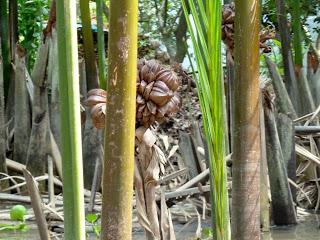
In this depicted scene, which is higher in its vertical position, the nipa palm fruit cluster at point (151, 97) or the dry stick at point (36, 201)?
the nipa palm fruit cluster at point (151, 97)

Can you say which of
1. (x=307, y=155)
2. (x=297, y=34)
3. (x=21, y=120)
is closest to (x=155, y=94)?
(x=307, y=155)

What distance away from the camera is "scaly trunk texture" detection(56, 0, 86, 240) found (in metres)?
1.16

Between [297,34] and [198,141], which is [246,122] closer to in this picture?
[198,141]

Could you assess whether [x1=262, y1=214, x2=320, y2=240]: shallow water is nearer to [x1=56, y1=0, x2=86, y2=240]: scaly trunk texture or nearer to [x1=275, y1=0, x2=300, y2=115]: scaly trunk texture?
[x1=275, y1=0, x2=300, y2=115]: scaly trunk texture

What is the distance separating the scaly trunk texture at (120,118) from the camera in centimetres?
117

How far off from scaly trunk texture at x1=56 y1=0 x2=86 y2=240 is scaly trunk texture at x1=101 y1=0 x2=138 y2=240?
47mm

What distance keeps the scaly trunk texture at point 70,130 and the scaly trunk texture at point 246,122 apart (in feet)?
1.27

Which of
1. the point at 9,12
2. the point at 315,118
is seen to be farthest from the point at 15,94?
the point at 315,118

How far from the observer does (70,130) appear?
1161mm

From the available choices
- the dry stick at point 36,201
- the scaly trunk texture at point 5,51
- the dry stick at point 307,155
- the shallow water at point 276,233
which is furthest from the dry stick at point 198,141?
the dry stick at point 36,201

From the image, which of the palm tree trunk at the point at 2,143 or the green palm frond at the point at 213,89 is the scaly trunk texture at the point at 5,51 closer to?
the palm tree trunk at the point at 2,143

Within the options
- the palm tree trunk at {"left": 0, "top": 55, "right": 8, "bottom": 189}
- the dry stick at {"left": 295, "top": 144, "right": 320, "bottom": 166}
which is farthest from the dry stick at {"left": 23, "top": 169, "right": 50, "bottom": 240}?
the palm tree trunk at {"left": 0, "top": 55, "right": 8, "bottom": 189}

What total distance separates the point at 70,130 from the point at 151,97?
351mm

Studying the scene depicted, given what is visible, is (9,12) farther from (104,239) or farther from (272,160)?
(104,239)
